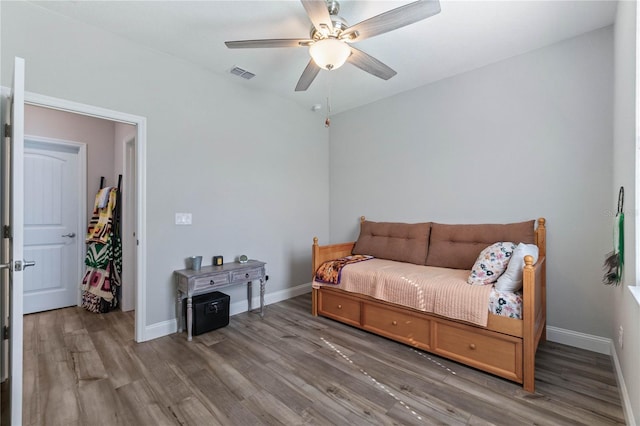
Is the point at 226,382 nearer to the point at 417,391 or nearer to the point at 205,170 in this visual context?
the point at 417,391

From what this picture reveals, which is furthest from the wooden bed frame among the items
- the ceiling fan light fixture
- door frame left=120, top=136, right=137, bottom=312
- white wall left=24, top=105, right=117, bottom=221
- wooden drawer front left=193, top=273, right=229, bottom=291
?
white wall left=24, top=105, right=117, bottom=221

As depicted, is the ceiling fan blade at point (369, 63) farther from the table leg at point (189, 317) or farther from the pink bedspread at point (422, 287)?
the table leg at point (189, 317)

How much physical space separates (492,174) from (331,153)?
93.3 inches

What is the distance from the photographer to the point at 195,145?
3.13 m

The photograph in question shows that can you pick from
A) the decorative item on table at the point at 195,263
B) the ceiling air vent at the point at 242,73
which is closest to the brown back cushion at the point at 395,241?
the decorative item on table at the point at 195,263

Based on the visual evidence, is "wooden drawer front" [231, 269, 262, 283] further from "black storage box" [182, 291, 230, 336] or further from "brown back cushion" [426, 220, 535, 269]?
"brown back cushion" [426, 220, 535, 269]

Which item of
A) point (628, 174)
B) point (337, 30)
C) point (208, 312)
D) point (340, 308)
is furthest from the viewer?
point (340, 308)

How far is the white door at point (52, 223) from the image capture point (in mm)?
3451

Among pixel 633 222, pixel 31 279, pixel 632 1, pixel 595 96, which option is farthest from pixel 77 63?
pixel 595 96

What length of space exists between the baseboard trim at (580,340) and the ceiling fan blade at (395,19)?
9.49ft

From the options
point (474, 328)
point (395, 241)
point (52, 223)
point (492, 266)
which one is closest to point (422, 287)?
point (474, 328)

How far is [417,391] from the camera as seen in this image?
77.9 inches

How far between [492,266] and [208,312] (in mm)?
2668

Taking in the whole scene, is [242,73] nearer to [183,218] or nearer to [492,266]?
[183,218]
